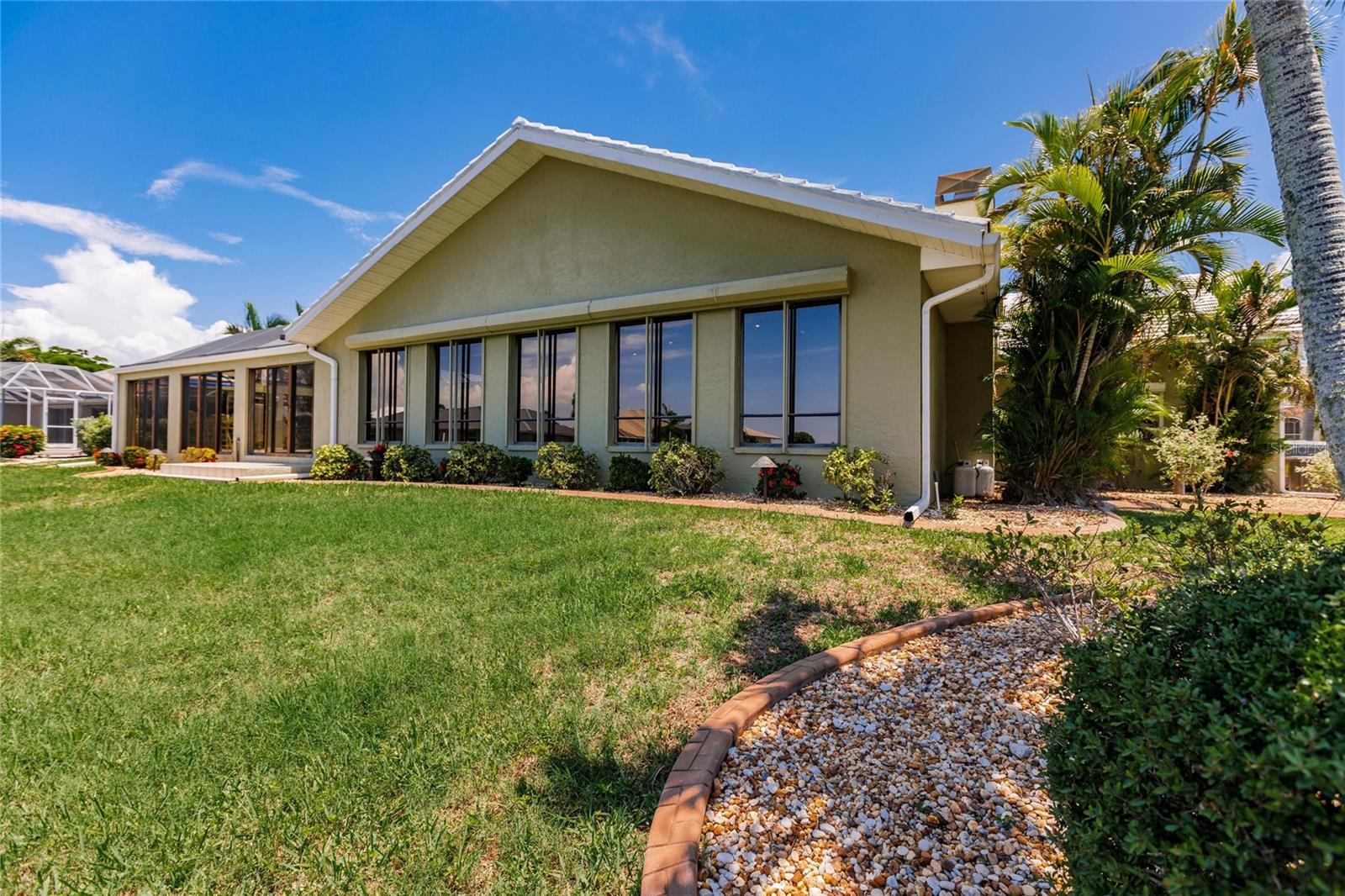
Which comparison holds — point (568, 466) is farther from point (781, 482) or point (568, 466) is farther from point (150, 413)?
point (150, 413)

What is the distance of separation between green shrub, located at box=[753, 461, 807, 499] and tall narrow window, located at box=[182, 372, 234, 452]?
1799 centimetres

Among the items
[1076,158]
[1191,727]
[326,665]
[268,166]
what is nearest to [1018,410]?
[1076,158]

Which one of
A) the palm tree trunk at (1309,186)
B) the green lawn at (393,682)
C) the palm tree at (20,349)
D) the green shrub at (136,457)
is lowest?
the green lawn at (393,682)

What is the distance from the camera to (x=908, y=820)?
2121mm

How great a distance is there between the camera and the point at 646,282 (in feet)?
35.3

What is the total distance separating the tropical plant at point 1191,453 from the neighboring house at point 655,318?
3.00 meters

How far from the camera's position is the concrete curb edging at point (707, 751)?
6.07 ft

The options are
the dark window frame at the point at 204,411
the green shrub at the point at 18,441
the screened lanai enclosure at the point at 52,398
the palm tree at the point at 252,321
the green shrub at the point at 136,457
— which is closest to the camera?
the green shrub at the point at 136,457

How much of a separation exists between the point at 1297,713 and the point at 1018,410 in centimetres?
907

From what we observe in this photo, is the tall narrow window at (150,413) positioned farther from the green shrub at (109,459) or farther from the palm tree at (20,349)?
the palm tree at (20,349)

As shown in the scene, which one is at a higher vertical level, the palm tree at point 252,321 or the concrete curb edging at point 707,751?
the palm tree at point 252,321

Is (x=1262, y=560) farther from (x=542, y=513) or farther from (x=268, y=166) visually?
(x=268, y=166)

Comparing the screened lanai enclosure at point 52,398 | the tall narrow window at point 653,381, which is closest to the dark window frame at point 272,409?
the tall narrow window at point 653,381

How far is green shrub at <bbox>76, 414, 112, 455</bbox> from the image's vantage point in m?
21.9
